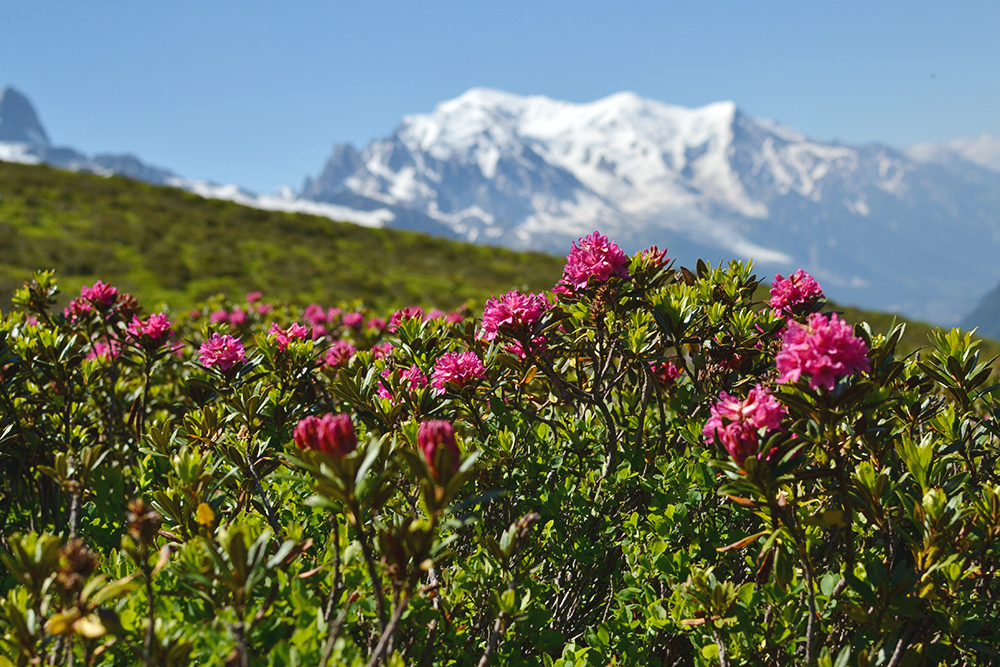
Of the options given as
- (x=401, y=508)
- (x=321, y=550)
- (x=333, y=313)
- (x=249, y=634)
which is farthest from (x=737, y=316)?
(x=333, y=313)

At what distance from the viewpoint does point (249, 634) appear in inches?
54.5

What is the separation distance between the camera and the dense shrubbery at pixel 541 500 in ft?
4.55

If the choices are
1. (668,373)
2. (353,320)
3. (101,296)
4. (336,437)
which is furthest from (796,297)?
(353,320)

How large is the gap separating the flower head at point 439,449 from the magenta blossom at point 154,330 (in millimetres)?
2478

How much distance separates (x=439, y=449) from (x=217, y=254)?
2016cm

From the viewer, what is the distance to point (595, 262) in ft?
Answer: 8.01

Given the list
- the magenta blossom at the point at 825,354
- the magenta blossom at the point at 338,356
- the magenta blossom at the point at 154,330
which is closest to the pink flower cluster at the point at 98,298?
the magenta blossom at the point at 154,330

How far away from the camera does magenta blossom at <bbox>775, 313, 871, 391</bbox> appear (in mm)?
1528

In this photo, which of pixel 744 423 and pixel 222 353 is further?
pixel 222 353

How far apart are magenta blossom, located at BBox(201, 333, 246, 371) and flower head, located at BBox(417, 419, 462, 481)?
173 centimetres

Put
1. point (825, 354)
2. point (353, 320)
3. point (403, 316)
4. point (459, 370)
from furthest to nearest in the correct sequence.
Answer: point (353, 320), point (403, 316), point (459, 370), point (825, 354)

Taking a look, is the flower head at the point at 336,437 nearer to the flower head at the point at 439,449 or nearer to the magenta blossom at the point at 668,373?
the flower head at the point at 439,449

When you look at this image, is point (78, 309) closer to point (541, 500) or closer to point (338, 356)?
point (338, 356)

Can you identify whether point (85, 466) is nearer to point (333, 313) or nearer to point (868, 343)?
point (868, 343)
